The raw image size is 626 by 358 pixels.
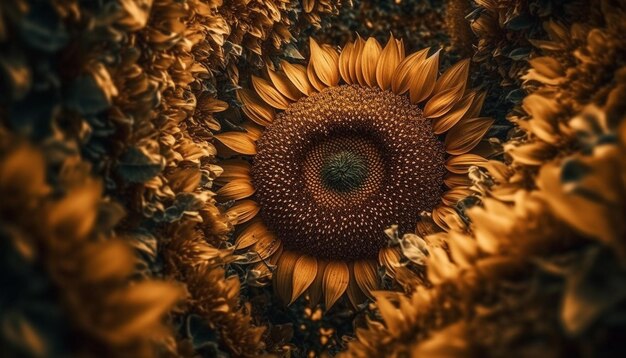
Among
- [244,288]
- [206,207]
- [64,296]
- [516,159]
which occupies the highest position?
[516,159]

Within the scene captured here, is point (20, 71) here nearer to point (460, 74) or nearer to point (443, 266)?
point (443, 266)

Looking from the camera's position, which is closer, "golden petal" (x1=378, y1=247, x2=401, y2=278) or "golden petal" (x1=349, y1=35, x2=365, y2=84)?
"golden petal" (x1=378, y1=247, x2=401, y2=278)

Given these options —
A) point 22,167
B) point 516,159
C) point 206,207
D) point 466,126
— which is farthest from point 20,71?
point 466,126

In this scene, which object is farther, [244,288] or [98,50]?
[244,288]

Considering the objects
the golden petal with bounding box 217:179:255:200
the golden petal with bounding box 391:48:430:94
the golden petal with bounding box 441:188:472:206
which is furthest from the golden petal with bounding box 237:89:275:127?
the golden petal with bounding box 441:188:472:206

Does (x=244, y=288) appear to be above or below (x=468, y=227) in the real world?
below

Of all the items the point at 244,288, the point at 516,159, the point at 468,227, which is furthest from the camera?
the point at 244,288

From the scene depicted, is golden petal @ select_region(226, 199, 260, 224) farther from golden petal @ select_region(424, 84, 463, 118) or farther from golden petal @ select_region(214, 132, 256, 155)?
golden petal @ select_region(424, 84, 463, 118)
